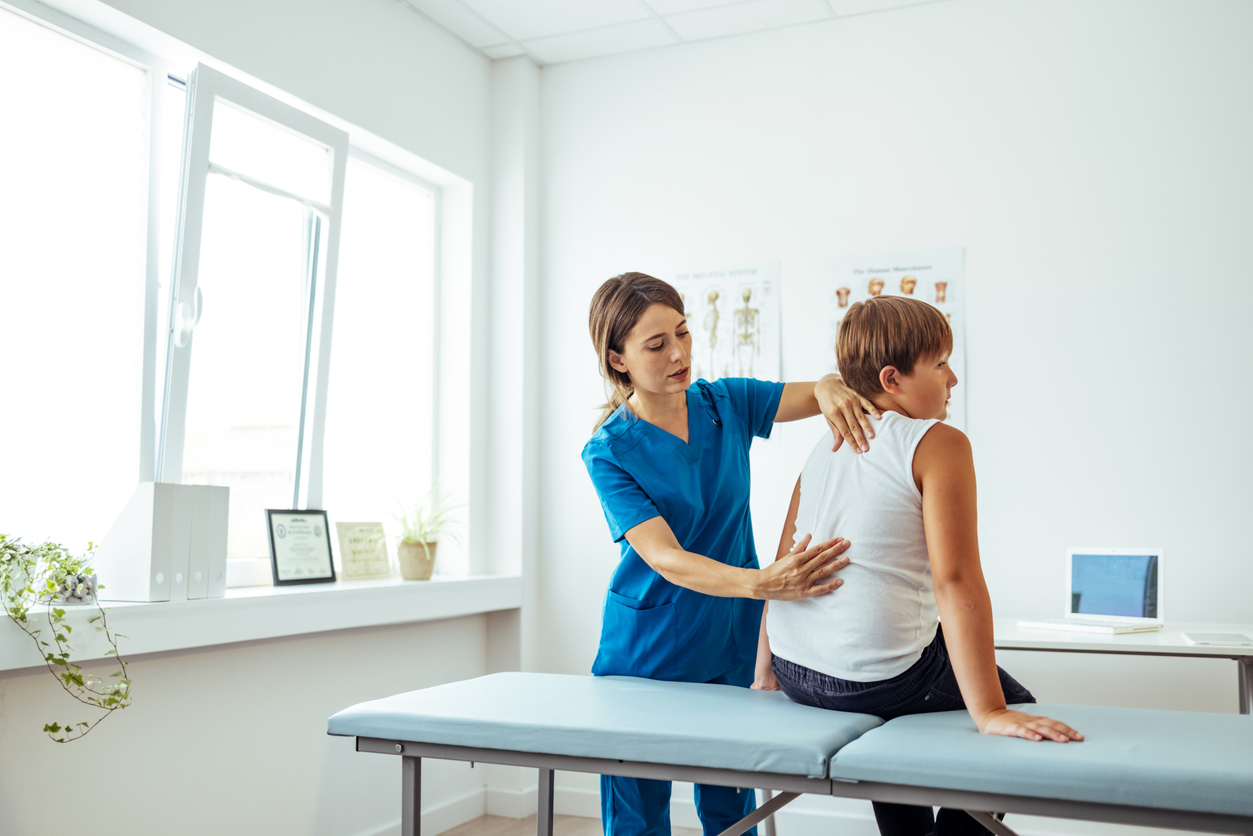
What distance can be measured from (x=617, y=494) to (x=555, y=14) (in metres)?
2.13

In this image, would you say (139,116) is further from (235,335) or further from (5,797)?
(5,797)

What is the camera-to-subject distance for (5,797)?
76.1 inches

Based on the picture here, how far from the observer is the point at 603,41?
345cm

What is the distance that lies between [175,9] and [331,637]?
5.43 ft

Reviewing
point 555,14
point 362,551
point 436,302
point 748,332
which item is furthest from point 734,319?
point 362,551

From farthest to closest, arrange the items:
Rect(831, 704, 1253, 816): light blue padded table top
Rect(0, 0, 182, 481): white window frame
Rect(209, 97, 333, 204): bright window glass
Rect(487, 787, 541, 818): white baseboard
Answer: Rect(487, 787, 541, 818): white baseboard, Rect(209, 97, 333, 204): bright window glass, Rect(0, 0, 182, 481): white window frame, Rect(831, 704, 1253, 816): light blue padded table top

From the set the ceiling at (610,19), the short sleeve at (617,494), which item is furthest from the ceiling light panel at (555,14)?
the short sleeve at (617,494)

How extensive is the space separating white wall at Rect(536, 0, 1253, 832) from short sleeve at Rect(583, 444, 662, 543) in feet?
5.11

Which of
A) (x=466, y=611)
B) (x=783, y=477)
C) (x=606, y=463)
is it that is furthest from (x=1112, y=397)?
(x=466, y=611)

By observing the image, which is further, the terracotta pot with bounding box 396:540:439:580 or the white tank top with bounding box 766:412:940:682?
the terracotta pot with bounding box 396:540:439:580

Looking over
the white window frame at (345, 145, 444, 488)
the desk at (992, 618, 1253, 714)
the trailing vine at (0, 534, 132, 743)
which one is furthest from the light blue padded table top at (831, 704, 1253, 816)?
the white window frame at (345, 145, 444, 488)

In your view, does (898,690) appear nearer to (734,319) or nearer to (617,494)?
(617,494)

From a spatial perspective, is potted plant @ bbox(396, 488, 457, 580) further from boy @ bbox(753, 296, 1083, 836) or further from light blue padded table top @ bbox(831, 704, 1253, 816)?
light blue padded table top @ bbox(831, 704, 1253, 816)

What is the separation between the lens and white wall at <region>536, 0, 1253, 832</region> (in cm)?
277
